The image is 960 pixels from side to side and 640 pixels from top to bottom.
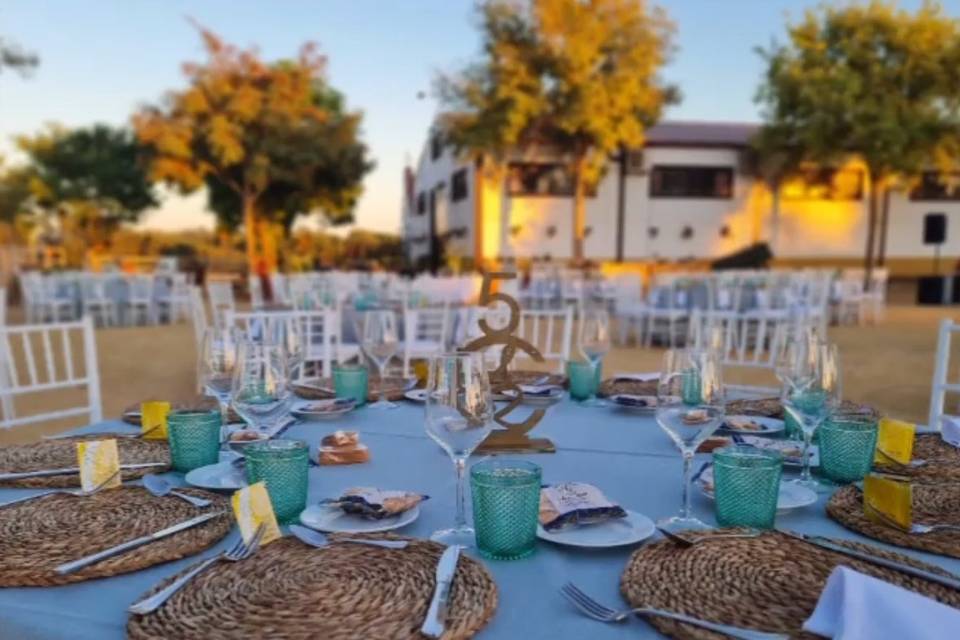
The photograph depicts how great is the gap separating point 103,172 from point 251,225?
19.4ft

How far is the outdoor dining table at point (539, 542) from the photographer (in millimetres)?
780

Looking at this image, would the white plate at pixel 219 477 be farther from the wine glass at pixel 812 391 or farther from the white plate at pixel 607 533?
the wine glass at pixel 812 391

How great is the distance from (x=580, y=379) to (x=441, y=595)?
1291 mm

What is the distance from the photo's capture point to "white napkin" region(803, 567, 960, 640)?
70cm

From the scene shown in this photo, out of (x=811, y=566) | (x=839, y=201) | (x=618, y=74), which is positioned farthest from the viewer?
(x=839, y=201)

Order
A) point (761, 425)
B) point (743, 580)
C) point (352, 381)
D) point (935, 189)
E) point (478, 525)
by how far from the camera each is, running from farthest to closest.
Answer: point (935, 189) → point (352, 381) → point (761, 425) → point (478, 525) → point (743, 580)

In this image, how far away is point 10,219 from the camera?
24.0 metres

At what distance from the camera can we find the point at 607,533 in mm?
1002

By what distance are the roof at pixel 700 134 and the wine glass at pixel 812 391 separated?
57.4 feet

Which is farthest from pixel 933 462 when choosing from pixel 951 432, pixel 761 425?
pixel 761 425

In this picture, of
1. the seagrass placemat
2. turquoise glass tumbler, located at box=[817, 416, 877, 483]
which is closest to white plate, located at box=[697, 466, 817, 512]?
turquoise glass tumbler, located at box=[817, 416, 877, 483]

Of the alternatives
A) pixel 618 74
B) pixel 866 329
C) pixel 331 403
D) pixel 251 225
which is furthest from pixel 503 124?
pixel 331 403

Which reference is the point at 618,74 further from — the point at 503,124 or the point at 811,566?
the point at 811,566

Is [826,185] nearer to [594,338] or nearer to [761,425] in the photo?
[594,338]
